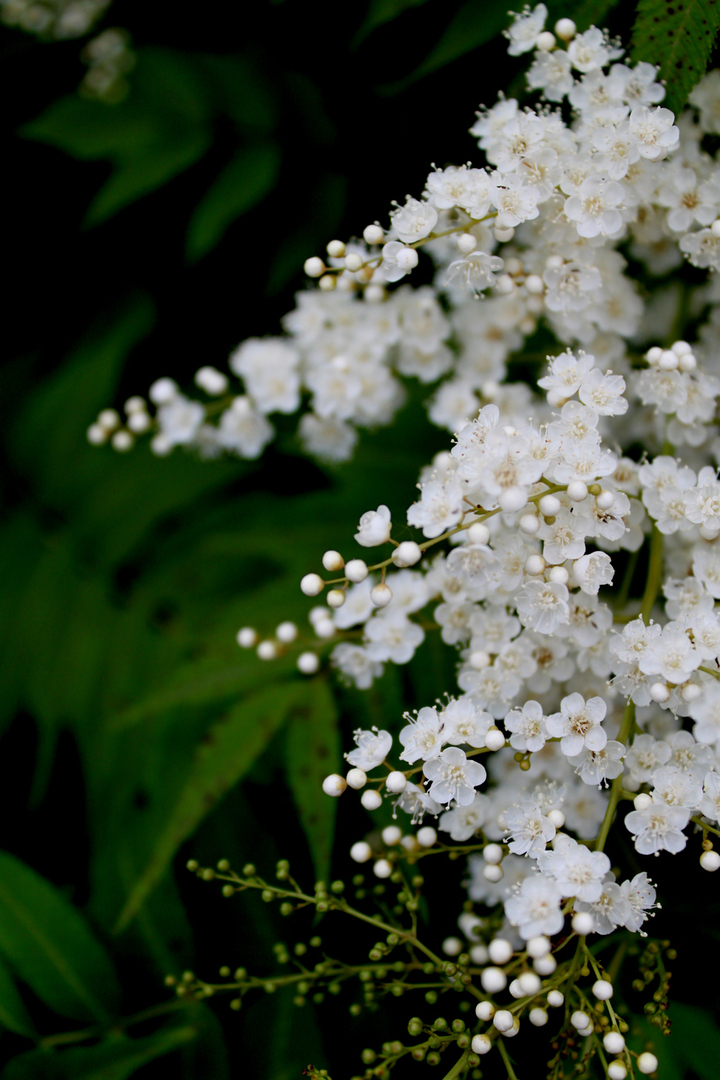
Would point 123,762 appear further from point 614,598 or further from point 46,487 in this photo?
point 614,598

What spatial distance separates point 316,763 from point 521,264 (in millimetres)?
1063

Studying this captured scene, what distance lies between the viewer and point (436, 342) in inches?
66.9

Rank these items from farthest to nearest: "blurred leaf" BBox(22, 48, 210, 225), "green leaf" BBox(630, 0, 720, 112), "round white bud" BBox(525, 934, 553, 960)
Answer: "blurred leaf" BBox(22, 48, 210, 225) < "green leaf" BBox(630, 0, 720, 112) < "round white bud" BBox(525, 934, 553, 960)

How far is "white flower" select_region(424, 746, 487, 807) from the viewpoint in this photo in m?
1.08

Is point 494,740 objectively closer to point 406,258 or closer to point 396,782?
point 396,782

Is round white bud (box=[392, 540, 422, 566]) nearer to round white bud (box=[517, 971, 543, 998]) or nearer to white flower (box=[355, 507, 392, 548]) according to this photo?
white flower (box=[355, 507, 392, 548])

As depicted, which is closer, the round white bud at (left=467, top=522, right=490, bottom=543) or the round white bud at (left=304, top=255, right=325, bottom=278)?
the round white bud at (left=467, top=522, right=490, bottom=543)

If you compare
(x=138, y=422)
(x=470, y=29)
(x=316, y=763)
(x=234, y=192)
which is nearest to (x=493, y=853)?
(x=316, y=763)

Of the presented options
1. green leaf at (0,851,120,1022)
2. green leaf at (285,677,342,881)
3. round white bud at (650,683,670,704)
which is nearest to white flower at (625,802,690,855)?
round white bud at (650,683,670,704)

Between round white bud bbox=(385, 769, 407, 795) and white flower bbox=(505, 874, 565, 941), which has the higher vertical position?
round white bud bbox=(385, 769, 407, 795)

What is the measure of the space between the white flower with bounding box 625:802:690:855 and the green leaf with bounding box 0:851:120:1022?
120cm

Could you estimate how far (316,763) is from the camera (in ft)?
4.91

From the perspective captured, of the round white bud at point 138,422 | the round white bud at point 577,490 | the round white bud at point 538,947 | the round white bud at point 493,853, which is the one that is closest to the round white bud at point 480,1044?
the round white bud at point 538,947

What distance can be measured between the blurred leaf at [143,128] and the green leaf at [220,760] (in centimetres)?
133
